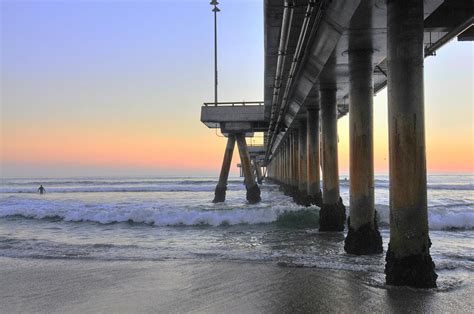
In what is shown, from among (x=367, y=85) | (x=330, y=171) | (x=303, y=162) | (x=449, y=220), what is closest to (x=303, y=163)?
(x=303, y=162)

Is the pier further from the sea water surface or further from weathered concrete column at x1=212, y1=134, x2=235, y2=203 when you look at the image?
weathered concrete column at x1=212, y1=134, x2=235, y2=203

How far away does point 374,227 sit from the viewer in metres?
11.0

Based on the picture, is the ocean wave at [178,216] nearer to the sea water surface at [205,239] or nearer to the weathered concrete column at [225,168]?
the sea water surface at [205,239]

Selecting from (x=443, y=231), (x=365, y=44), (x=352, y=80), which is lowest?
(x=443, y=231)

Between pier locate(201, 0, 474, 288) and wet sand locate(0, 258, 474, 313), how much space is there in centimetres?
75

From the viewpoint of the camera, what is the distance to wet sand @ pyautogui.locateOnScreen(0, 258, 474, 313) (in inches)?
261

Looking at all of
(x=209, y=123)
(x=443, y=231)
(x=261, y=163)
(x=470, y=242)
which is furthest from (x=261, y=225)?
(x=261, y=163)

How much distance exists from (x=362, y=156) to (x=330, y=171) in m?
4.57

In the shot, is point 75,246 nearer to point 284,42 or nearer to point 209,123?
point 284,42

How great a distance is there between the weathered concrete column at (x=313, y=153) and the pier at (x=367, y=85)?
0.06 metres

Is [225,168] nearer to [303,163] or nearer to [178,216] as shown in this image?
[303,163]

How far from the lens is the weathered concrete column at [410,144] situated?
7.29 metres

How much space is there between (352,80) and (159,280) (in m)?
6.15

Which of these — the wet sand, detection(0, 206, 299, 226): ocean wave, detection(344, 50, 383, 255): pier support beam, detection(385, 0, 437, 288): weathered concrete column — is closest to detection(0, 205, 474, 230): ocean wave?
detection(0, 206, 299, 226): ocean wave
